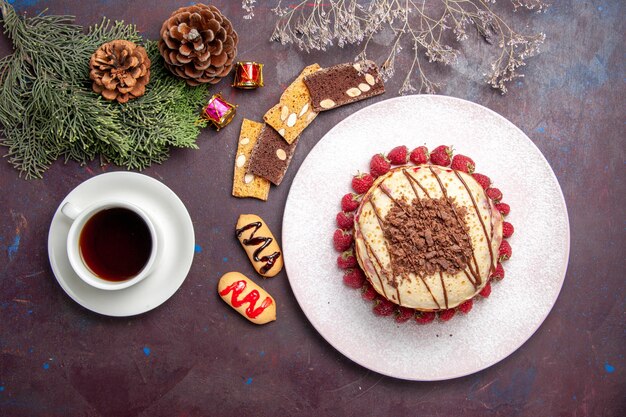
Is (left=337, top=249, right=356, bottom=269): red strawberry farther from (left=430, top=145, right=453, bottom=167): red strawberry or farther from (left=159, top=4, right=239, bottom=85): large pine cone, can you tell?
(left=159, top=4, right=239, bottom=85): large pine cone

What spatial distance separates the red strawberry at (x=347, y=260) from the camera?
1.67 m

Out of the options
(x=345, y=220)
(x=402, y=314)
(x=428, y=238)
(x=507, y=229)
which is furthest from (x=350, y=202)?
(x=507, y=229)

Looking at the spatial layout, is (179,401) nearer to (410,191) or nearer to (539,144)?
(410,191)

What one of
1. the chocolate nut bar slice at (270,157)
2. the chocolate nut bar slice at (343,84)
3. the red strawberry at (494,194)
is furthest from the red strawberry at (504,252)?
the chocolate nut bar slice at (270,157)

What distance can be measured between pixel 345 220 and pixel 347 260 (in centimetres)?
13

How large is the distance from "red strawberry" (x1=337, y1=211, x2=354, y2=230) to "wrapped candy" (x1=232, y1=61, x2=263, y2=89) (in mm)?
526

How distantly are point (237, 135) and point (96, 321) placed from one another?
80 centimetres

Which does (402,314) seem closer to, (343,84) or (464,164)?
(464,164)

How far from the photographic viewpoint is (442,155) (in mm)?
1672

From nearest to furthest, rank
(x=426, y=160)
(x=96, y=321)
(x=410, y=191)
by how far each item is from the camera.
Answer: (x=410, y=191) → (x=426, y=160) → (x=96, y=321)

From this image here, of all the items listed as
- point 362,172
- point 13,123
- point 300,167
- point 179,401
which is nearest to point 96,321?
point 179,401

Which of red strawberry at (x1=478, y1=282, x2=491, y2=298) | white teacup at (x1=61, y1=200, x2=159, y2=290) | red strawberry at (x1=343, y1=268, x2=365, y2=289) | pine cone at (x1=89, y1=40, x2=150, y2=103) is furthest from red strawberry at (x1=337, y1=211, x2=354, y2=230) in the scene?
pine cone at (x1=89, y1=40, x2=150, y2=103)

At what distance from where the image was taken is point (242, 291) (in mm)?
1764

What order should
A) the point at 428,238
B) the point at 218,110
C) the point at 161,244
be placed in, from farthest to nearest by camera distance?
the point at 218,110 → the point at 161,244 → the point at 428,238
